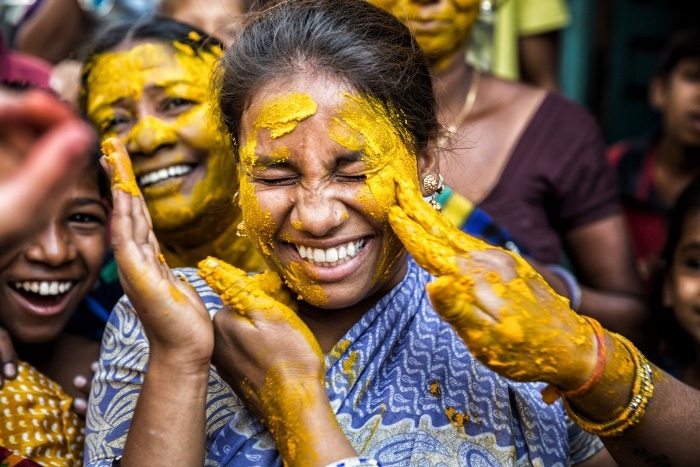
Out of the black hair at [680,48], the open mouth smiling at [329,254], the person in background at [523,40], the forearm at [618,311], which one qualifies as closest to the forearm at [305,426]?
the open mouth smiling at [329,254]

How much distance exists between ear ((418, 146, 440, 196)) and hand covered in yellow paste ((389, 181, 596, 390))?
1.13 feet

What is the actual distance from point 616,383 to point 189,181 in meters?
1.39

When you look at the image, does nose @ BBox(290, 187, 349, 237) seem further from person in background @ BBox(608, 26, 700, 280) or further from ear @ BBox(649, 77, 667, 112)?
ear @ BBox(649, 77, 667, 112)

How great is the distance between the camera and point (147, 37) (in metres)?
2.85

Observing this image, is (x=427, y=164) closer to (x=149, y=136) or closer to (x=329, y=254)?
(x=329, y=254)

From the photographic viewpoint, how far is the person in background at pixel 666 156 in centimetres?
410

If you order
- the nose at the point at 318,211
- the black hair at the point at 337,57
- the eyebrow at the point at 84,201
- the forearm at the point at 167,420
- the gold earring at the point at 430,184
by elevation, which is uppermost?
the black hair at the point at 337,57

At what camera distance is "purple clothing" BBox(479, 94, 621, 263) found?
3217 millimetres

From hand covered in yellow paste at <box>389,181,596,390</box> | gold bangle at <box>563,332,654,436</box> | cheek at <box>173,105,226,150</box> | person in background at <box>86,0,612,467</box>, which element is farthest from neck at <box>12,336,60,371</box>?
gold bangle at <box>563,332,654,436</box>

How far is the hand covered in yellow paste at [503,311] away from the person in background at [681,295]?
134cm

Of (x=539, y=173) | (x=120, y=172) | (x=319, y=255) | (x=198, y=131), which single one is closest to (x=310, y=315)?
(x=319, y=255)

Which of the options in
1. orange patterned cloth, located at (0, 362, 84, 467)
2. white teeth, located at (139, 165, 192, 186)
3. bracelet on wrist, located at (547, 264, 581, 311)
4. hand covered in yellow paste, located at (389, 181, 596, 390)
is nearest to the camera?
hand covered in yellow paste, located at (389, 181, 596, 390)

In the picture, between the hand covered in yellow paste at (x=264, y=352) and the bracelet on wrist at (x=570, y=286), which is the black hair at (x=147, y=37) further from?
the bracelet on wrist at (x=570, y=286)

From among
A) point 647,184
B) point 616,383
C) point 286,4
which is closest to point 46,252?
point 286,4
